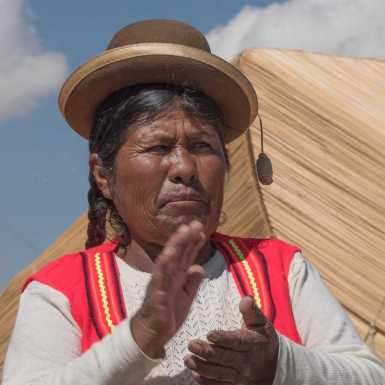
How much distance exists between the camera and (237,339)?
73.2 inches

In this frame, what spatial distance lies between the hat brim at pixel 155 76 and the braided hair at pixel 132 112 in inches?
0.8

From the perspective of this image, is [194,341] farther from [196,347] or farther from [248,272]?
[248,272]

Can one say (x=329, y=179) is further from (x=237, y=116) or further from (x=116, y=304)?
(x=116, y=304)

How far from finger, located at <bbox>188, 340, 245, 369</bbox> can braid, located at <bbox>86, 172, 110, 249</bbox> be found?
0.72 m

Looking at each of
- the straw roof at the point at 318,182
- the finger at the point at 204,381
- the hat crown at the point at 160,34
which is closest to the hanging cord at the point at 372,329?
the straw roof at the point at 318,182

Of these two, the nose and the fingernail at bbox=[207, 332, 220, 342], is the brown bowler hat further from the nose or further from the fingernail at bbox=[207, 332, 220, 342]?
the fingernail at bbox=[207, 332, 220, 342]

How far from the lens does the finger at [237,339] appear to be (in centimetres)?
184

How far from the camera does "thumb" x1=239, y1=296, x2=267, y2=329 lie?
1865mm

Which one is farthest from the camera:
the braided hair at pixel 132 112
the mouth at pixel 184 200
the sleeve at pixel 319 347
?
the braided hair at pixel 132 112

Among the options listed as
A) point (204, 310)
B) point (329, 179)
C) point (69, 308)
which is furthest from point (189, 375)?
point (329, 179)

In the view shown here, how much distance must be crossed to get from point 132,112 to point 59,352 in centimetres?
58

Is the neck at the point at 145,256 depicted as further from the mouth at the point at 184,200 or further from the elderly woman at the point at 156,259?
the mouth at the point at 184,200

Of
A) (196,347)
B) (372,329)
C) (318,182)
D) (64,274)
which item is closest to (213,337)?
(196,347)

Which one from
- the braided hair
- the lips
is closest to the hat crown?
the braided hair
